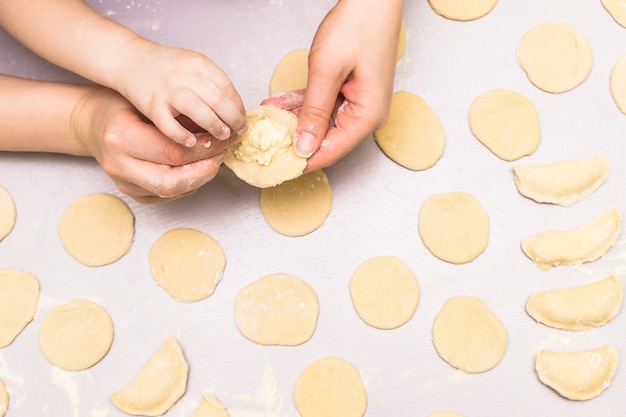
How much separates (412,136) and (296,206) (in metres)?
0.21

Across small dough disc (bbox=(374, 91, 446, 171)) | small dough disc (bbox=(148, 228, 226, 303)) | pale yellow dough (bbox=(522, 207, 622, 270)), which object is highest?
small dough disc (bbox=(374, 91, 446, 171))

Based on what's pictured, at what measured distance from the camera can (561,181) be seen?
38.2 inches

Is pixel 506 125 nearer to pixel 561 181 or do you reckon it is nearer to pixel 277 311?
pixel 561 181

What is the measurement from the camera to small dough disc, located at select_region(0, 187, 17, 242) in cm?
96

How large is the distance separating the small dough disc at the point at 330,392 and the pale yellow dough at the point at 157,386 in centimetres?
17

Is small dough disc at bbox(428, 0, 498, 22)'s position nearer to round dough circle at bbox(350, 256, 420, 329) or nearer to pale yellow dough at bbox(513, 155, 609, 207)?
pale yellow dough at bbox(513, 155, 609, 207)

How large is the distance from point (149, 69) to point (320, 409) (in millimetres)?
514

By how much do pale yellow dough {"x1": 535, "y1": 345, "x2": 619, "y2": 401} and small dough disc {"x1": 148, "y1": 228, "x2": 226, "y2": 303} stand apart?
1.58 feet

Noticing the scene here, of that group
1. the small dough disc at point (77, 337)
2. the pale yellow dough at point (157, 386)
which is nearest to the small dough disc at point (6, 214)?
the small dough disc at point (77, 337)

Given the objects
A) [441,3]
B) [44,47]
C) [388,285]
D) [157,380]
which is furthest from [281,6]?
[157,380]

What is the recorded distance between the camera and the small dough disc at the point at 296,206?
96 centimetres

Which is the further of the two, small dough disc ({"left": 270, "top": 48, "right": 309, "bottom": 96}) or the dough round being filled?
small dough disc ({"left": 270, "top": 48, "right": 309, "bottom": 96})

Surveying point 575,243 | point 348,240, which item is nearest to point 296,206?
point 348,240

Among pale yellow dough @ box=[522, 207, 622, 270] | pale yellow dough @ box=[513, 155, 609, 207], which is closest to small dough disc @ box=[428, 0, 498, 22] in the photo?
pale yellow dough @ box=[513, 155, 609, 207]
